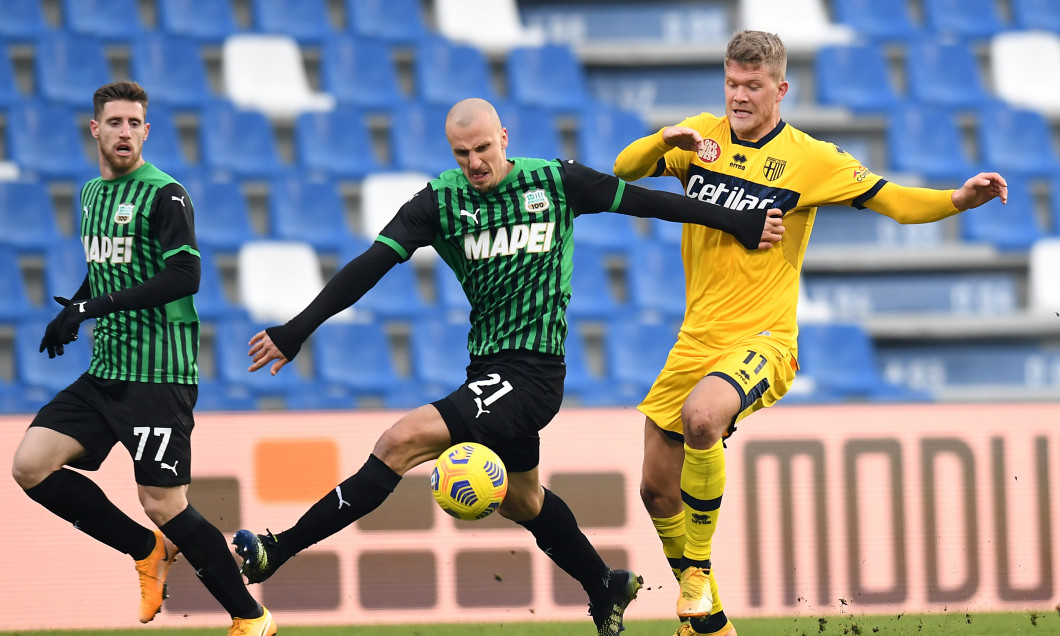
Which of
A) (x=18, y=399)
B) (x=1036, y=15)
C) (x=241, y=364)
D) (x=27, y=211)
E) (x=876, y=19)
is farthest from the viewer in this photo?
(x=1036, y=15)

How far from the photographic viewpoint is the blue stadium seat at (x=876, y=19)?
11875 millimetres

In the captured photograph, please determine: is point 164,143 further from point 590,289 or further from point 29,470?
point 29,470

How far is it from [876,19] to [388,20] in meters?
4.63

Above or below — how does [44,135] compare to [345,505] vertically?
above

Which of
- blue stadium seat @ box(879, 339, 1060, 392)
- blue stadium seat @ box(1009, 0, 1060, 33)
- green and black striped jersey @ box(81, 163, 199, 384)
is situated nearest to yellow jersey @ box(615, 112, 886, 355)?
green and black striped jersey @ box(81, 163, 199, 384)

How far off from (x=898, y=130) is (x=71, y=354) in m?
7.31

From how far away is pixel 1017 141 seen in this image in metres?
11.5

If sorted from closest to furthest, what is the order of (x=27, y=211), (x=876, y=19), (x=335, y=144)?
1. (x=27, y=211)
2. (x=335, y=144)
3. (x=876, y=19)

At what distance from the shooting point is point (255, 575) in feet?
14.9

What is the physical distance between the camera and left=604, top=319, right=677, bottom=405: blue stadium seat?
984 cm

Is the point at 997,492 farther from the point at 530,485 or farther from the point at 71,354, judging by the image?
the point at 71,354

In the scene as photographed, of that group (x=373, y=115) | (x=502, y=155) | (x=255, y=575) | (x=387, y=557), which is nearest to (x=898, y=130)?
(x=373, y=115)

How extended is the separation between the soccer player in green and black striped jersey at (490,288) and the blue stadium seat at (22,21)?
7625 mm

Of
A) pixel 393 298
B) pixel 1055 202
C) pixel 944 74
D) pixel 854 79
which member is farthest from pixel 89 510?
pixel 944 74
